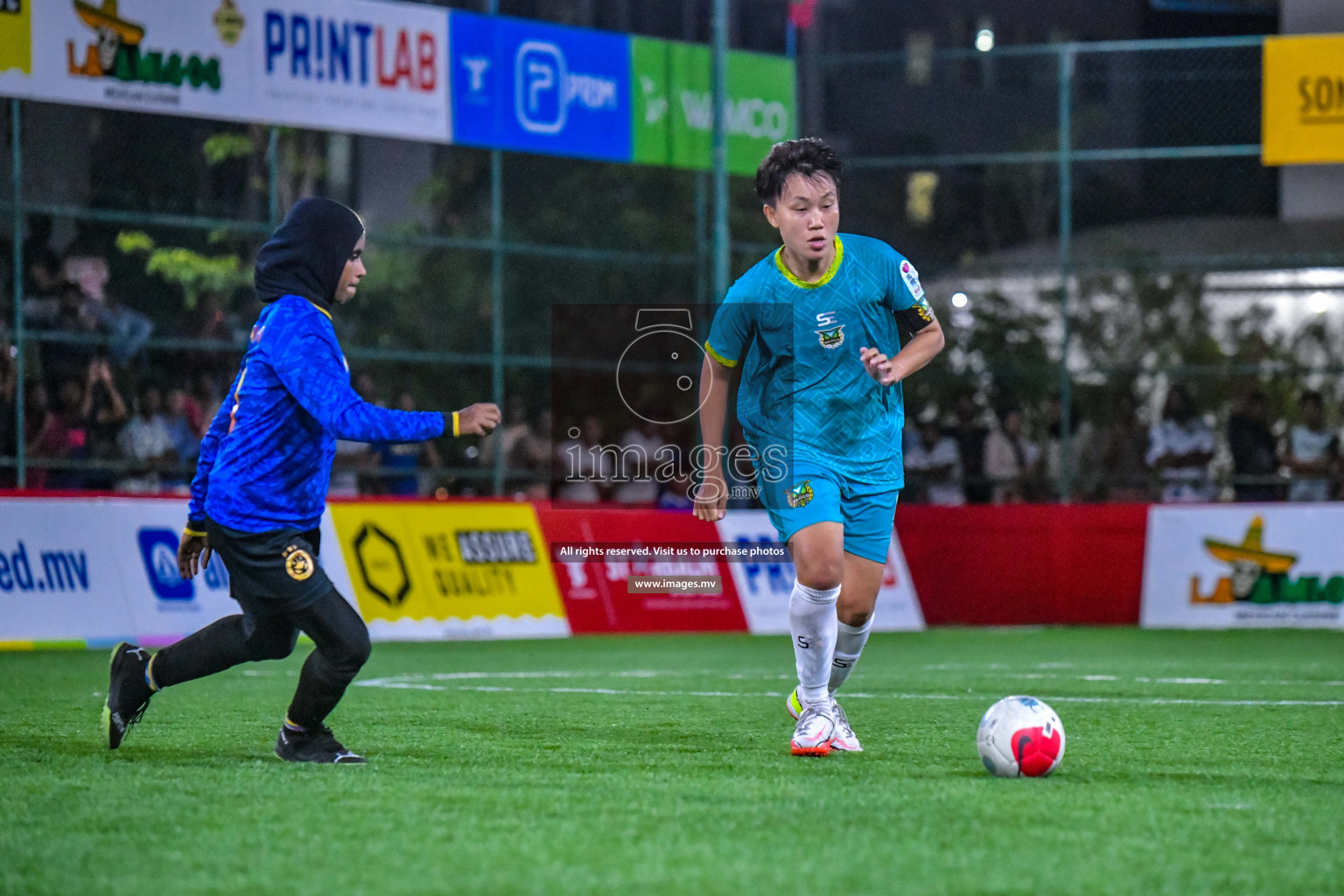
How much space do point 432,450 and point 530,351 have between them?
6.82 feet

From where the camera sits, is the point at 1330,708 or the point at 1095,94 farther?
the point at 1095,94

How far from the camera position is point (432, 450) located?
1791 cm

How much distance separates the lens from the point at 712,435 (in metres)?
7.02

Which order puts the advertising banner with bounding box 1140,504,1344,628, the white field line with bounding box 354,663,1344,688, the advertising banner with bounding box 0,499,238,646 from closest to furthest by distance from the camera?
the white field line with bounding box 354,663,1344,688, the advertising banner with bounding box 0,499,238,646, the advertising banner with bounding box 1140,504,1344,628

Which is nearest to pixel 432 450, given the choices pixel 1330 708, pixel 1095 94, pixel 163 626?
pixel 163 626

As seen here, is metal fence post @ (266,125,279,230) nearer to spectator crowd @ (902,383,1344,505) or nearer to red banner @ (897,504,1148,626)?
red banner @ (897,504,1148,626)

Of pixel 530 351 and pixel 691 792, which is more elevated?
pixel 530 351

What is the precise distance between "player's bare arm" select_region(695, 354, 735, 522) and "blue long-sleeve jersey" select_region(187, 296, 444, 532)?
1.46 metres

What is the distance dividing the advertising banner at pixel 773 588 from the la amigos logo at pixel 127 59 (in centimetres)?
638

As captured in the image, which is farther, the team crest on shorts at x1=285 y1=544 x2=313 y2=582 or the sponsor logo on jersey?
the sponsor logo on jersey

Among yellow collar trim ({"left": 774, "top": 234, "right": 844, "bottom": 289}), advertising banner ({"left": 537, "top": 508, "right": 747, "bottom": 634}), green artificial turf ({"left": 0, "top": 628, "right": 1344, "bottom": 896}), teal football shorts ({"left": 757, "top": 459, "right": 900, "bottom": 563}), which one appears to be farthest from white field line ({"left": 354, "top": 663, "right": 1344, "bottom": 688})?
advertising banner ({"left": 537, "top": 508, "right": 747, "bottom": 634})

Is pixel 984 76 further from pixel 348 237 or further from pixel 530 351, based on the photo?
pixel 348 237

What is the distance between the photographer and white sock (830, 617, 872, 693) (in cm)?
721

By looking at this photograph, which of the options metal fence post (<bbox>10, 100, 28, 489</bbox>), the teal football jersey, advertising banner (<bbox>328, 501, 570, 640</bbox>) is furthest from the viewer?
metal fence post (<bbox>10, 100, 28, 489</bbox>)
